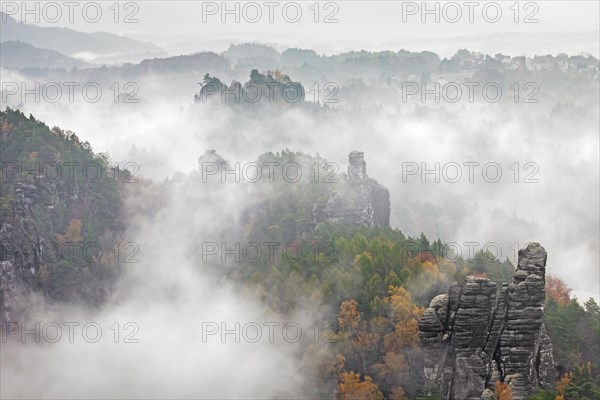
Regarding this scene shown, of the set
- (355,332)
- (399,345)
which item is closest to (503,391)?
(399,345)

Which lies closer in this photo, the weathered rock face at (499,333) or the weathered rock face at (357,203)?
the weathered rock face at (499,333)

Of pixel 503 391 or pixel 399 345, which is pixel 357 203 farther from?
pixel 503 391

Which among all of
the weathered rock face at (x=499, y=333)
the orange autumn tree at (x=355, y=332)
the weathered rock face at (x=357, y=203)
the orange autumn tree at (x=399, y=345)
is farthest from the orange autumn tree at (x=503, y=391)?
the weathered rock face at (x=357, y=203)

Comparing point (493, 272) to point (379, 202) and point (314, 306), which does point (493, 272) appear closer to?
point (314, 306)

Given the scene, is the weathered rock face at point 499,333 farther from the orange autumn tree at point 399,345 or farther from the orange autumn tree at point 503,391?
the orange autumn tree at point 399,345

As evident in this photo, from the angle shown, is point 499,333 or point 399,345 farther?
point 399,345

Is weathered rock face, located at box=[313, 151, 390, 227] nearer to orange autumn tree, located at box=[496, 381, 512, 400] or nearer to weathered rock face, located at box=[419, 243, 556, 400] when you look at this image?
weathered rock face, located at box=[419, 243, 556, 400]
